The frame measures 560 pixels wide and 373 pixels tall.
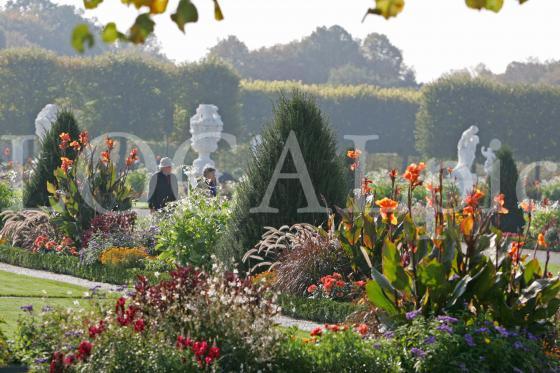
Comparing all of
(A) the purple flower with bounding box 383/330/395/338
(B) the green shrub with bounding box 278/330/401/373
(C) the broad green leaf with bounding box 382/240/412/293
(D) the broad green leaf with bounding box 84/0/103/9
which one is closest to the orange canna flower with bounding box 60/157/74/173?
(C) the broad green leaf with bounding box 382/240/412/293

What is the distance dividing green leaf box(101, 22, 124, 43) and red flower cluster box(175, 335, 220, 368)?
2.53 meters

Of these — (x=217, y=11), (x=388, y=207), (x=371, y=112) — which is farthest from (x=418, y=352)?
(x=371, y=112)

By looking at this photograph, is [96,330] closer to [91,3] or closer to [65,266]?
[91,3]

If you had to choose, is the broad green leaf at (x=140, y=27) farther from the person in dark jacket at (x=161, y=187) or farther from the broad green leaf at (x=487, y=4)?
the person in dark jacket at (x=161, y=187)

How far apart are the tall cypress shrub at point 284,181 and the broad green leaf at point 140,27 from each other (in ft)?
24.4

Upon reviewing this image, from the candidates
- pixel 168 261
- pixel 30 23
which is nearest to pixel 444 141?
pixel 168 261

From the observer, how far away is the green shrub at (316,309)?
344 inches

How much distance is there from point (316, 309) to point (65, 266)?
4459mm

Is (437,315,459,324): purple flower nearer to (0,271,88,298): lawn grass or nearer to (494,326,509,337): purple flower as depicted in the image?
(494,326,509,337): purple flower

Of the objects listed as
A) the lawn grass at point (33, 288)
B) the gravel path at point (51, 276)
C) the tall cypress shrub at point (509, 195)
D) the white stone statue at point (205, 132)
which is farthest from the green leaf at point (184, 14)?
the white stone statue at point (205, 132)

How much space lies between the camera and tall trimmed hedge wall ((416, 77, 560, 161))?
46.7m

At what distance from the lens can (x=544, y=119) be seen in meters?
47.6

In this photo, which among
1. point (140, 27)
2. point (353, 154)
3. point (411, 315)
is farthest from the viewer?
point (353, 154)

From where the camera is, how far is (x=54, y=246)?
13.1 meters
